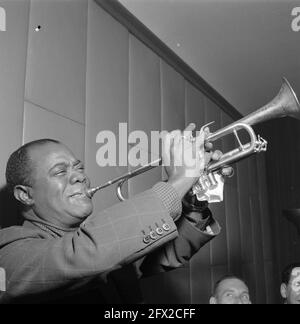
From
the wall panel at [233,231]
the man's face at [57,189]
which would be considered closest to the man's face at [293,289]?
the wall panel at [233,231]

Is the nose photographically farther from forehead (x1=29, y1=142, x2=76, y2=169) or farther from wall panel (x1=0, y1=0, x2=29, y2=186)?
wall panel (x1=0, y1=0, x2=29, y2=186)

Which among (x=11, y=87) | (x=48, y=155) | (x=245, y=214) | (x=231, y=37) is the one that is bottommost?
(x=48, y=155)

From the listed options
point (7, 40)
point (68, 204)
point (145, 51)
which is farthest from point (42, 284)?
point (145, 51)

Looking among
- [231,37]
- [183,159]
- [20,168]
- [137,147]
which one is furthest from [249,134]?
[231,37]

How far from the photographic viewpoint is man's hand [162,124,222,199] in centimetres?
94

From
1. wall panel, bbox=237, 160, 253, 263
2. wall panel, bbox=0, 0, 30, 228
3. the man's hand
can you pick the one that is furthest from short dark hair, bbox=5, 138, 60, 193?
wall panel, bbox=237, 160, 253, 263

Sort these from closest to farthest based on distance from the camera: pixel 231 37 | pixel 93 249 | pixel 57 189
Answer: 1. pixel 93 249
2. pixel 57 189
3. pixel 231 37

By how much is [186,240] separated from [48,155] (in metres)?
0.49

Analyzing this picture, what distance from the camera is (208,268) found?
2604 millimetres

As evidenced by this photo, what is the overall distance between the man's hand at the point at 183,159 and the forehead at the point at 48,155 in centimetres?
34

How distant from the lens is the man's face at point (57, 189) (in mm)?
1128

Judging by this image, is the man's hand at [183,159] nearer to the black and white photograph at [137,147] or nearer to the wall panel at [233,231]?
the black and white photograph at [137,147]

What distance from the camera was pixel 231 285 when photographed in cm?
210

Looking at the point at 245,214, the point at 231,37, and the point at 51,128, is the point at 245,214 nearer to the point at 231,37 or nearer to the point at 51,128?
the point at 231,37
